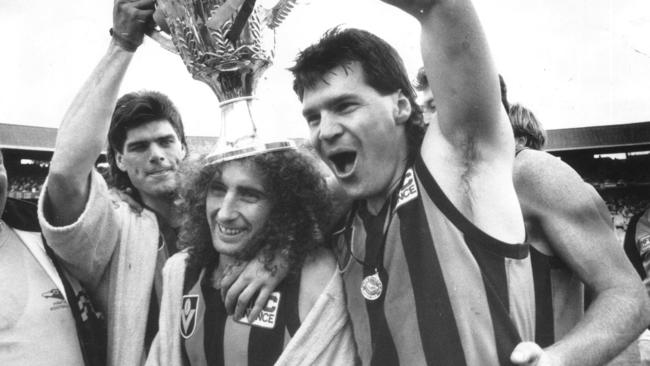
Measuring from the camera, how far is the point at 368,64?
1728 millimetres

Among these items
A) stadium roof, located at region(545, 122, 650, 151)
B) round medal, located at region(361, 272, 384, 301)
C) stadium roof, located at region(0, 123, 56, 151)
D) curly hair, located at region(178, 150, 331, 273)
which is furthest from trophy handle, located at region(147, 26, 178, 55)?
stadium roof, located at region(545, 122, 650, 151)

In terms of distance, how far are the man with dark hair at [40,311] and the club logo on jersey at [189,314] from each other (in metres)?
0.38

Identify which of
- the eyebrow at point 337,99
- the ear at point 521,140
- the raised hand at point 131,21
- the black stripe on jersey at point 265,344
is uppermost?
the raised hand at point 131,21

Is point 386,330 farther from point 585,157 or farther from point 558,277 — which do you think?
point 585,157

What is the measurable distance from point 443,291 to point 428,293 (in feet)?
0.12

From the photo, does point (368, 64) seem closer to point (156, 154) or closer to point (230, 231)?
point (230, 231)

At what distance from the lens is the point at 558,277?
1776mm

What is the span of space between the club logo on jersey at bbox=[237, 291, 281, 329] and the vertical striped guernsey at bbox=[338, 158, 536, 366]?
1.12ft

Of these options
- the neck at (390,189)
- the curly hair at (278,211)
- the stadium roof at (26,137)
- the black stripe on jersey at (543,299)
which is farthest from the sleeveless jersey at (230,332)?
the stadium roof at (26,137)

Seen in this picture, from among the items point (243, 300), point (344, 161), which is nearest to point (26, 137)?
point (243, 300)

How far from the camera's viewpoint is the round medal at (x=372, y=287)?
1.55 m

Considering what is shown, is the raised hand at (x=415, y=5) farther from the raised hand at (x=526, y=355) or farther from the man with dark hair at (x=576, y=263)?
the raised hand at (x=526, y=355)

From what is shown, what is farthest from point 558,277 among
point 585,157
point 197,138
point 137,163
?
point 585,157

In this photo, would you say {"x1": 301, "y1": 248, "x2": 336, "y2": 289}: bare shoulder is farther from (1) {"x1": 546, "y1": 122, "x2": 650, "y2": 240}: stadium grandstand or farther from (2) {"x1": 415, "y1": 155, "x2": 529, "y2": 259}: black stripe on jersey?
(1) {"x1": 546, "y1": 122, "x2": 650, "y2": 240}: stadium grandstand
